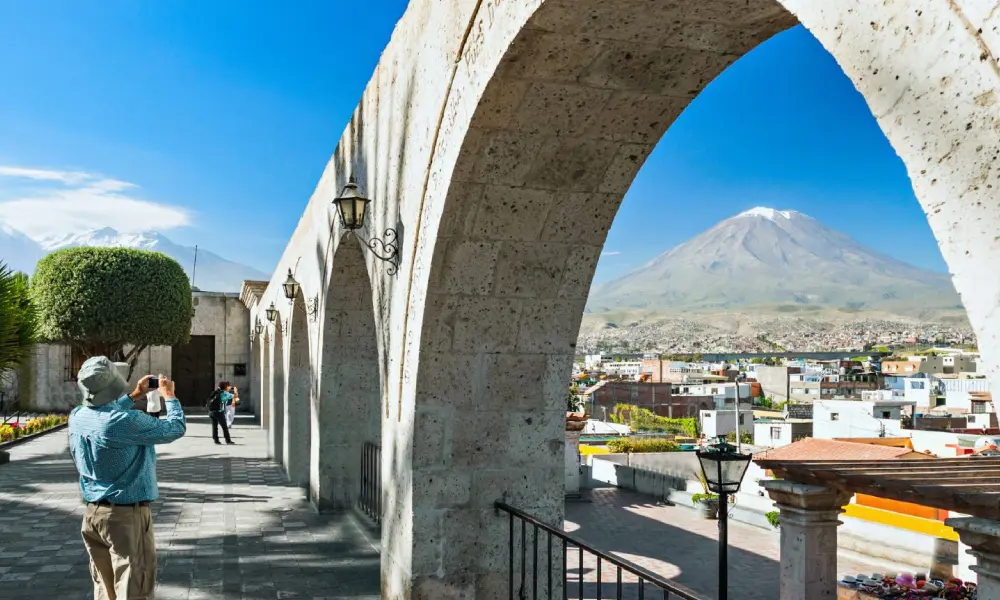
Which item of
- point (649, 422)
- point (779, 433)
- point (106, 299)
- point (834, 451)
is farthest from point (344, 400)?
point (649, 422)

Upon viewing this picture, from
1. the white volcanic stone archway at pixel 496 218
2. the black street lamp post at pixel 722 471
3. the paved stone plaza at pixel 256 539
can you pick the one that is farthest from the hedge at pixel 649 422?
the white volcanic stone archway at pixel 496 218

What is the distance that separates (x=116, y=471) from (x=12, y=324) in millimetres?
10519

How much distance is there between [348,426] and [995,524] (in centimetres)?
628

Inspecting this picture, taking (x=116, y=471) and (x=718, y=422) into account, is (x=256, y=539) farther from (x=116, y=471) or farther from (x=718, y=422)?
(x=718, y=422)

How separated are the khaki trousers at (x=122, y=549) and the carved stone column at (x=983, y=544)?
363 cm

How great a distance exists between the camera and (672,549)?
34.2 feet

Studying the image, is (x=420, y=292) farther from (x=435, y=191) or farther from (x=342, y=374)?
(x=342, y=374)

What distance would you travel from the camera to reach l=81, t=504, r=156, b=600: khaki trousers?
4.00 meters

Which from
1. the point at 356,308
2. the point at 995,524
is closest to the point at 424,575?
the point at 995,524

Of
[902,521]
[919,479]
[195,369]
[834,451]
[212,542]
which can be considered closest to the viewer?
[919,479]

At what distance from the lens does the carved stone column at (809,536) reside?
6418 mm

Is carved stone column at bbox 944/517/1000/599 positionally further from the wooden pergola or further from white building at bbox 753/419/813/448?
white building at bbox 753/419/813/448

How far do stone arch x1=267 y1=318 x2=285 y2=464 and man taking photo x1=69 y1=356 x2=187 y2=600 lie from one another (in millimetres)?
8253

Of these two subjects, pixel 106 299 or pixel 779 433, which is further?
pixel 779 433
